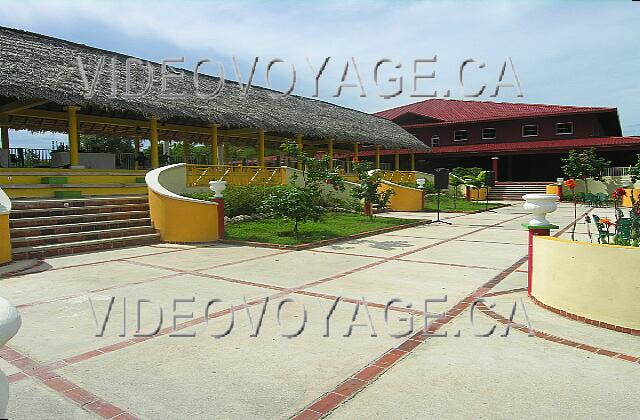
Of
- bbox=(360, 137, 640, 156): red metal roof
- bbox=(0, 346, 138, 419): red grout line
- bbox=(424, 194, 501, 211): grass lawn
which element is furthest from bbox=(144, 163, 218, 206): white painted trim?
bbox=(360, 137, 640, 156): red metal roof

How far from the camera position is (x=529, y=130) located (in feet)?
112

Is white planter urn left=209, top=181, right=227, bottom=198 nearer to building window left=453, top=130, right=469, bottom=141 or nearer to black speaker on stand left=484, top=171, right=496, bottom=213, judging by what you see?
black speaker on stand left=484, top=171, right=496, bottom=213

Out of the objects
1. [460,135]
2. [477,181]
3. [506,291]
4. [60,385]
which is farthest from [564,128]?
[60,385]

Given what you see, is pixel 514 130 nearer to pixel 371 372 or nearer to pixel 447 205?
pixel 447 205

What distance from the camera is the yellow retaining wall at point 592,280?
456 cm

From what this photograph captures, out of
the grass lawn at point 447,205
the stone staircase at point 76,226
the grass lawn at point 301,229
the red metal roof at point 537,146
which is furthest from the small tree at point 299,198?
the red metal roof at point 537,146

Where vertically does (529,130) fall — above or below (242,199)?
above

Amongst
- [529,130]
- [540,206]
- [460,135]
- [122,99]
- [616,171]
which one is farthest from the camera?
[460,135]

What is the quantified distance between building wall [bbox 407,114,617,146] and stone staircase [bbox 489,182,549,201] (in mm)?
4530

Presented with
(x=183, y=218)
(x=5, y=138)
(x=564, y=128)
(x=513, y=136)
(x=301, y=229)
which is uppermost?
(x=564, y=128)

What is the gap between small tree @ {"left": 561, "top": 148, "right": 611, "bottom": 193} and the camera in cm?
2739

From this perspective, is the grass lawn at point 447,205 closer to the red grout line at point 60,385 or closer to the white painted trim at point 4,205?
the white painted trim at point 4,205

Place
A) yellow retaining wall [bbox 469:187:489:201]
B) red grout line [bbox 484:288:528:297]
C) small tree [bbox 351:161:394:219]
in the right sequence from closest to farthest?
red grout line [bbox 484:288:528:297]
small tree [bbox 351:161:394:219]
yellow retaining wall [bbox 469:187:489:201]

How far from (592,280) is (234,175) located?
12897 millimetres
